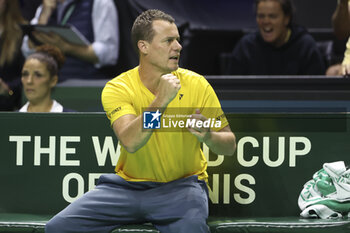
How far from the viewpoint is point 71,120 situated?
4.28 metres

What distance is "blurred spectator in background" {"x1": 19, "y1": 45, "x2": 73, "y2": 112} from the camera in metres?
5.10

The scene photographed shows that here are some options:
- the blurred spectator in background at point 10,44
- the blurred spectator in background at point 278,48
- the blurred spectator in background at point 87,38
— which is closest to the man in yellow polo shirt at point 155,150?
the blurred spectator in background at point 278,48

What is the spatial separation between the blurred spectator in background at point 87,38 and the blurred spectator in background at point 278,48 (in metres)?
1.13

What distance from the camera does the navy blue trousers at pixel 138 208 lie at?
365cm

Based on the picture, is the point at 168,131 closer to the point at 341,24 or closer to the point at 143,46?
the point at 143,46

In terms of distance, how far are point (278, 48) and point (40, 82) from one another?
1845mm

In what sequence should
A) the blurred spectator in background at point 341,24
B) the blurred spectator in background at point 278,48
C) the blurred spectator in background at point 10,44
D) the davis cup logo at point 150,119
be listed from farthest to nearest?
the blurred spectator in background at point 10,44 → the blurred spectator in background at point 278,48 → the blurred spectator in background at point 341,24 → the davis cup logo at point 150,119

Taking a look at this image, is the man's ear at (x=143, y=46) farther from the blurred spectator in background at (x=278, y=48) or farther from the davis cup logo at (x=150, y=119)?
the blurred spectator in background at (x=278, y=48)

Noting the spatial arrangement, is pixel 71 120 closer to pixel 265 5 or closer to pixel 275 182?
pixel 275 182

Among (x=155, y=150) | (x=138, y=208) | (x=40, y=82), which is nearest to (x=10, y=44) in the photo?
(x=40, y=82)

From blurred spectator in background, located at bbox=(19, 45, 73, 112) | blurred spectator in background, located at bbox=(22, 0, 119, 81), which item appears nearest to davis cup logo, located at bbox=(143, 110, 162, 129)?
blurred spectator in background, located at bbox=(19, 45, 73, 112)

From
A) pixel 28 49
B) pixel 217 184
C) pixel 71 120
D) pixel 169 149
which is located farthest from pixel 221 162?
pixel 28 49

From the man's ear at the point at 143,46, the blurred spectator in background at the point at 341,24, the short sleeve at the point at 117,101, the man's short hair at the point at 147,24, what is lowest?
the short sleeve at the point at 117,101

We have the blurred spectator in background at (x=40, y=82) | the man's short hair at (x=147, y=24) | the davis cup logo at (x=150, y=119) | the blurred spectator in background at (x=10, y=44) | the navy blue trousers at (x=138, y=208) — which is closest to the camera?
the davis cup logo at (x=150, y=119)
